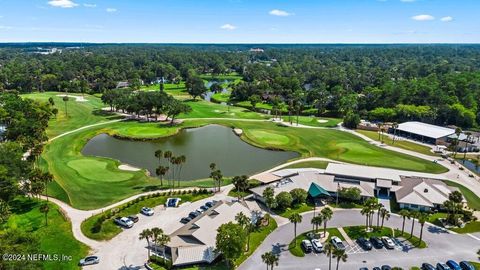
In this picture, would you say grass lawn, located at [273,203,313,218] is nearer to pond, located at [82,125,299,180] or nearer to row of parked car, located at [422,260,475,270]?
pond, located at [82,125,299,180]

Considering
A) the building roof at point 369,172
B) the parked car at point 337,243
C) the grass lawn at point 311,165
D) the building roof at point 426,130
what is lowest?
the parked car at point 337,243

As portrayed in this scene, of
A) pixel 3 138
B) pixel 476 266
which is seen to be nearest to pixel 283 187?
pixel 476 266

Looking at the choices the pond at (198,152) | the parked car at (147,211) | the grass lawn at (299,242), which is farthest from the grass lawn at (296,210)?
the parked car at (147,211)

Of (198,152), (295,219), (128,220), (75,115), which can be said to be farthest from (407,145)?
(75,115)

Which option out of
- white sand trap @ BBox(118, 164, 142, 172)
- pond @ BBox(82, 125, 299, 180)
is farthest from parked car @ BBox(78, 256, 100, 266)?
white sand trap @ BBox(118, 164, 142, 172)

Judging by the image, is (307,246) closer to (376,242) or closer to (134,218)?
(376,242)

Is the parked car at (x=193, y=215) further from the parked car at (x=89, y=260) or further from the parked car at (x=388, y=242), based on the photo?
the parked car at (x=388, y=242)
